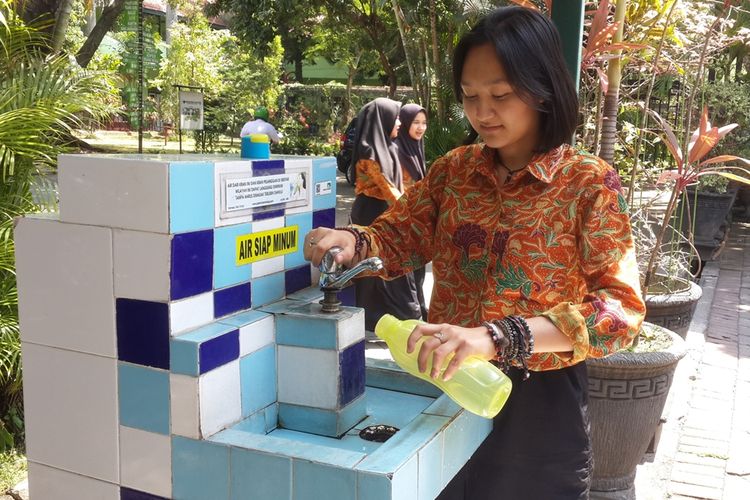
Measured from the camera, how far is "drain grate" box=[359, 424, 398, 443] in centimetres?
150

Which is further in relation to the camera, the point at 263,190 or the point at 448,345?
the point at 263,190

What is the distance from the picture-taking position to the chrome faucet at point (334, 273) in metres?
1.44

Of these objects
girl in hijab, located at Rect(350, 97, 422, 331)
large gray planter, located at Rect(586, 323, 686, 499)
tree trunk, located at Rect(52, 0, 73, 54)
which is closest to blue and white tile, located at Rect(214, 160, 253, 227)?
large gray planter, located at Rect(586, 323, 686, 499)

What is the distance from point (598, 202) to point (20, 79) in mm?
2569

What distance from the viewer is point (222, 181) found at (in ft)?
4.51

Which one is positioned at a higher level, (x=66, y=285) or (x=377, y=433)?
(x=66, y=285)

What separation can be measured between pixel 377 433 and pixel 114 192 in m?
0.71

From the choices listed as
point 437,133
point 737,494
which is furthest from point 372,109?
point 437,133

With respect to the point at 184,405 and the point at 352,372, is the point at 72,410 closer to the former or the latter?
the point at 184,405

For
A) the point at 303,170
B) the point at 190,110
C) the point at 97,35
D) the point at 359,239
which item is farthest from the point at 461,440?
the point at 190,110

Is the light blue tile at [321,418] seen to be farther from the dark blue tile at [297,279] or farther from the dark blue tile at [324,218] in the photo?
the dark blue tile at [324,218]

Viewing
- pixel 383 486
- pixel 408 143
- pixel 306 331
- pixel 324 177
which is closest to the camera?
pixel 383 486

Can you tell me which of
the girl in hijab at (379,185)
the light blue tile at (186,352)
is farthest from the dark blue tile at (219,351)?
the girl in hijab at (379,185)

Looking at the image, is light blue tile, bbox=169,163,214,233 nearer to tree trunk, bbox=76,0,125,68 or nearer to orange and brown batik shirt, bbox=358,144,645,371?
orange and brown batik shirt, bbox=358,144,645,371
